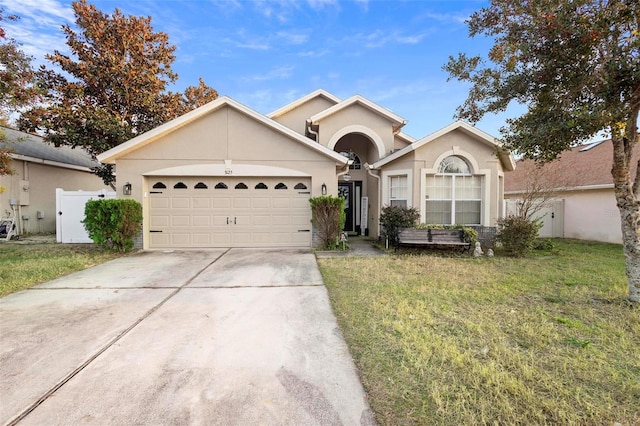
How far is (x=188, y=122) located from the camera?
10406mm

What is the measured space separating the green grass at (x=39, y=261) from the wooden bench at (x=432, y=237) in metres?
8.70

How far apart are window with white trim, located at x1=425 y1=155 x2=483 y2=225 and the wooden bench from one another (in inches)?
74.6

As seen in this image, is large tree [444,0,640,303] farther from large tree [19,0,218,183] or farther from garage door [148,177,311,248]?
large tree [19,0,218,183]

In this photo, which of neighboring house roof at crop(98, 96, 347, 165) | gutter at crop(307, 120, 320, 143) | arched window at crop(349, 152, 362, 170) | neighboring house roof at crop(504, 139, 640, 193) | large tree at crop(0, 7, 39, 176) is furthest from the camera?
arched window at crop(349, 152, 362, 170)

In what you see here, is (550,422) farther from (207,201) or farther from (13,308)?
(207,201)

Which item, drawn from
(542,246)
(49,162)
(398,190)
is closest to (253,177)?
(398,190)

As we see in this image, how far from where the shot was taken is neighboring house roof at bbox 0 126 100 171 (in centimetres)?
1419

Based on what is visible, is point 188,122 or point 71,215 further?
point 71,215

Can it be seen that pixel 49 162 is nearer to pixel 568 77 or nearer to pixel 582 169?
pixel 568 77

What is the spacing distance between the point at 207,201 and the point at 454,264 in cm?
797

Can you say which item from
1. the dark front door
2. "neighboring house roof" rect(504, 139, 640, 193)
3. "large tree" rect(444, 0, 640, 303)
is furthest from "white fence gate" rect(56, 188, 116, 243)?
"neighboring house roof" rect(504, 139, 640, 193)

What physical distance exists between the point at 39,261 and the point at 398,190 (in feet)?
37.0

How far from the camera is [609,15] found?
13.2 ft

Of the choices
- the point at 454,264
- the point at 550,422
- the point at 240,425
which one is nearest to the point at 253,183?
the point at 454,264
